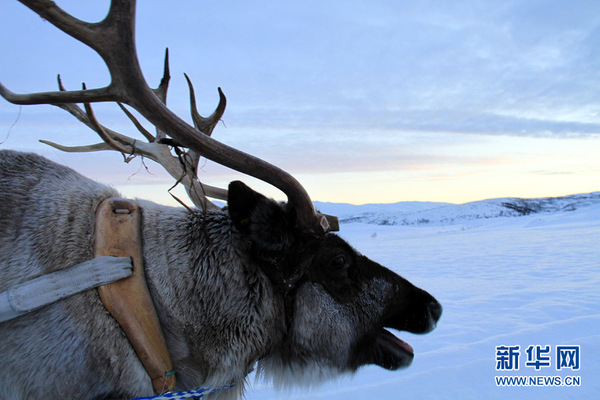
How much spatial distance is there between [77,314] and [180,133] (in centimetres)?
86

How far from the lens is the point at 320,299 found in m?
2.14

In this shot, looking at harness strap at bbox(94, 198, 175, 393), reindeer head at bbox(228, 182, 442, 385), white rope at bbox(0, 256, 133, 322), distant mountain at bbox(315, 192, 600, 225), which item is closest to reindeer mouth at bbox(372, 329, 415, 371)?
reindeer head at bbox(228, 182, 442, 385)

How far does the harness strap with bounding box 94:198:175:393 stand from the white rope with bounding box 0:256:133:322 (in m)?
0.05

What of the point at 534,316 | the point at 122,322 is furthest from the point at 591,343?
the point at 122,322

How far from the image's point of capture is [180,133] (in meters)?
1.83

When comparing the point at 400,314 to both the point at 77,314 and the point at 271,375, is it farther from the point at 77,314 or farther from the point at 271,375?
the point at 77,314

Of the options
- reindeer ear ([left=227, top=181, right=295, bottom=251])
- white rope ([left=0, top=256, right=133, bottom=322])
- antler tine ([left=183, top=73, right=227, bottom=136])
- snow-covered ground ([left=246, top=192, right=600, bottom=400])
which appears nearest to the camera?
white rope ([left=0, top=256, right=133, bottom=322])

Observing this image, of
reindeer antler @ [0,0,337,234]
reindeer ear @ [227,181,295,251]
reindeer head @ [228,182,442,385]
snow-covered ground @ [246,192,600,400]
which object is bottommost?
snow-covered ground @ [246,192,600,400]

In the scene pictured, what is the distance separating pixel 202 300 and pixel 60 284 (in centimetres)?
58

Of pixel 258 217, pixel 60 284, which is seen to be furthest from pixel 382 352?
pixel 60 284

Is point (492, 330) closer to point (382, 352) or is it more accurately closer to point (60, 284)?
point (382, 352)

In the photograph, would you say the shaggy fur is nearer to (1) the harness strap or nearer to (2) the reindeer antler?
(1) the harness strap

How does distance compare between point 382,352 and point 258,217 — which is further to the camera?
point 382,352

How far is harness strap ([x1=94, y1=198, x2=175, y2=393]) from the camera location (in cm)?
168
